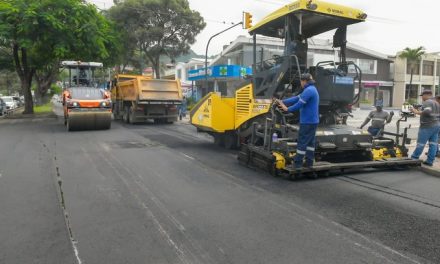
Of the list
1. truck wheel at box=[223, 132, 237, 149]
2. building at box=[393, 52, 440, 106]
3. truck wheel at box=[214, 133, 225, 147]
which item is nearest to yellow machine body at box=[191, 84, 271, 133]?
truck wheel at box=[223, 132, 237, 149]

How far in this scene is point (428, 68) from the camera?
48.0 metres

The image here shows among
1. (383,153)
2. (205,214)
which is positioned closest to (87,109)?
(383,153)

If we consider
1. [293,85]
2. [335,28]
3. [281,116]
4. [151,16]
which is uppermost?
[151,16]

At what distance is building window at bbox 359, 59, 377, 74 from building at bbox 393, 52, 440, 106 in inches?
148

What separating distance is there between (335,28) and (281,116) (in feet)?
7.71

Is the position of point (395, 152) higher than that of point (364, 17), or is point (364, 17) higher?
point (364, 17)

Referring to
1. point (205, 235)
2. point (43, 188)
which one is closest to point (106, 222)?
point (205, 235)

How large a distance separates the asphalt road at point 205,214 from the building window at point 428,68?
45.6 meters

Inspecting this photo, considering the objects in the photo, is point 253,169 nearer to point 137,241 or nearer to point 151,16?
point 137,241

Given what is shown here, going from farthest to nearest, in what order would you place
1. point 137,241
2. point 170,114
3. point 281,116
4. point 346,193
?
point 170,114, point 281,116, point 346,193, point 137,241

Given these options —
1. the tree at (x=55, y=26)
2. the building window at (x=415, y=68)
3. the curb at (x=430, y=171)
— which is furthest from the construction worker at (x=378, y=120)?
the building window at (x=415, y=68)

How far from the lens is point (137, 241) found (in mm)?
4215

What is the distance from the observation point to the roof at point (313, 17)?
7.35 metres

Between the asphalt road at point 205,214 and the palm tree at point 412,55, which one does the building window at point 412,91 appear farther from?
the asphalt road at point 205,214
